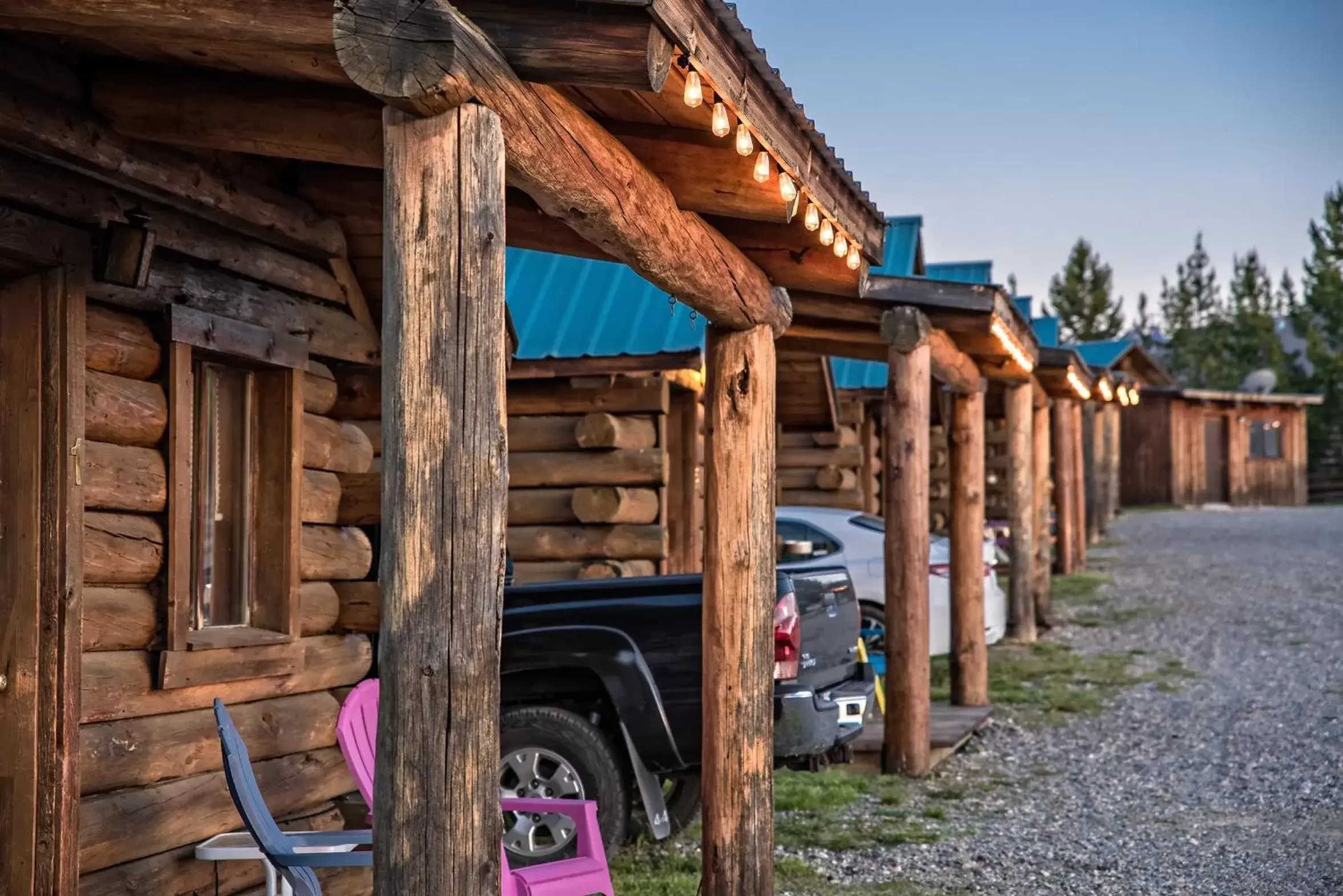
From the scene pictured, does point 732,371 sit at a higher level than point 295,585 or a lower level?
higher

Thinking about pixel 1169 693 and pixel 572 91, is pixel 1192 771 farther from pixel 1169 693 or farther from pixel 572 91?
pixel 572 91

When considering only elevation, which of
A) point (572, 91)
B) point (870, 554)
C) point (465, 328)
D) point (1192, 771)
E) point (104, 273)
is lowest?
point (1192, 771)

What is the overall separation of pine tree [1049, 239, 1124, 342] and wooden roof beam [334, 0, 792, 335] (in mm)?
65293

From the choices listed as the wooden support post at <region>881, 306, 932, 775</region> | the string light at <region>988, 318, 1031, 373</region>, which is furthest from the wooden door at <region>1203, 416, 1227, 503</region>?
the wooden support post at <region>881, 306, 932, 775</region>

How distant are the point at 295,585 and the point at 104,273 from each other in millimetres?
1717

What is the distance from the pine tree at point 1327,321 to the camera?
49.0 metres

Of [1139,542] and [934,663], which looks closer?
[934,663]

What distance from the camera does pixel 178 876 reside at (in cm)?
587

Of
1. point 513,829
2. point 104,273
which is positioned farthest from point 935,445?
point 104,273

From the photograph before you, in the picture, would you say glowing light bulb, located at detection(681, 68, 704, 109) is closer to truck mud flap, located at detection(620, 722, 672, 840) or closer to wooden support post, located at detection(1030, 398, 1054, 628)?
truck mud flap, located at detection(620, 722, 672, 840)

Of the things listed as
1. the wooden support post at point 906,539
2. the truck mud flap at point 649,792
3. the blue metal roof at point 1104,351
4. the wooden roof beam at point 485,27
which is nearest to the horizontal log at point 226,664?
the truck mud flap at point 649,792

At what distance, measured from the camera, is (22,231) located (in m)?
5.20

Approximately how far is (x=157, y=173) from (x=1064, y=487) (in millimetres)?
19023

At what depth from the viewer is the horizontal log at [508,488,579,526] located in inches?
484
